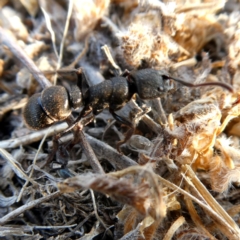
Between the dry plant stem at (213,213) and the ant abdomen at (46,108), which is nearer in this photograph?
the dry plant stem at (213,213)

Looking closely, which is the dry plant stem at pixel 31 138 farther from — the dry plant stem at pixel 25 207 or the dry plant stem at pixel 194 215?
the dry plant stem at pixel 194 215

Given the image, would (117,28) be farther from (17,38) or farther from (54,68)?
(17,38)

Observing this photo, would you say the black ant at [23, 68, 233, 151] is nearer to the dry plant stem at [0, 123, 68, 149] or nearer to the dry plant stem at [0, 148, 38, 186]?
the dry plant stem at [0, 123, 68, 149]

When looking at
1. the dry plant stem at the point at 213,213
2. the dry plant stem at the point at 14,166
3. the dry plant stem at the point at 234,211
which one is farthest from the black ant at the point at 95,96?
the dry plant stem at the point at 234,211

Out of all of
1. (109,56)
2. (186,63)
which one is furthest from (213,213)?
(109,56)

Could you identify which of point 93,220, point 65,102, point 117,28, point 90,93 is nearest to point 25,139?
point 65,102

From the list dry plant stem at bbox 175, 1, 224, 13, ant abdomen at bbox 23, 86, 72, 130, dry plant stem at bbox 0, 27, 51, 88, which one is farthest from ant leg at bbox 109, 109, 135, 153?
dry plant stem at bbox 175, 1, 224, 13

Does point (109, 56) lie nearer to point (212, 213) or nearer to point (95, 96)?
point (95, 96)
